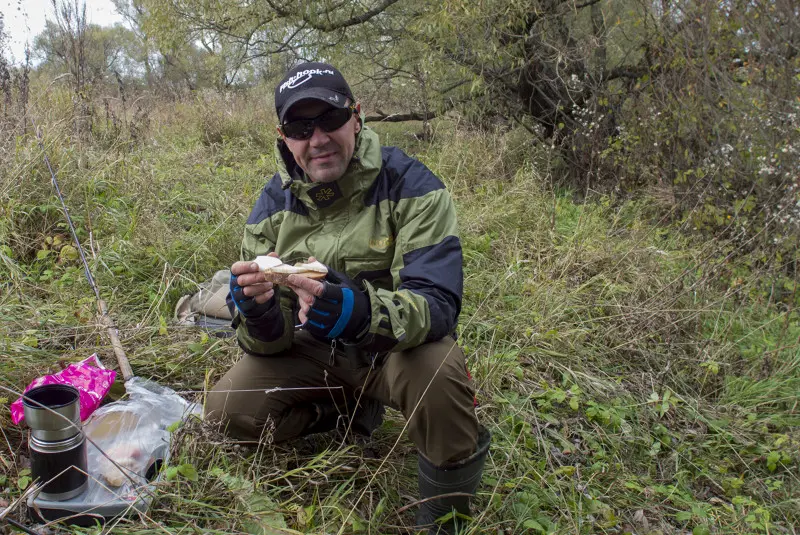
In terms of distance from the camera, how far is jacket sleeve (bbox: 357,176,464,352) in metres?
1.73

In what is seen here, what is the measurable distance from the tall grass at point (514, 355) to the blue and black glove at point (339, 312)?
1.83ft

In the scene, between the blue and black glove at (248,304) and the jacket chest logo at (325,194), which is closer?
the blue and black glove at (248,304)

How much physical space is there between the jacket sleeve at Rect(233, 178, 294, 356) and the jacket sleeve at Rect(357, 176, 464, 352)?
14.9 inches

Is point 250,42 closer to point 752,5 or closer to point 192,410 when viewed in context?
point 752,5

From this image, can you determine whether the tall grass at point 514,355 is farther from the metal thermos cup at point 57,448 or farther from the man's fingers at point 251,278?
the man's fingers at point 251,278

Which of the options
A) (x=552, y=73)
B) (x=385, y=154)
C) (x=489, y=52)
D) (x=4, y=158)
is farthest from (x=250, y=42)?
(x=385, y=154)

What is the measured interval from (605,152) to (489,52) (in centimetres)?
165

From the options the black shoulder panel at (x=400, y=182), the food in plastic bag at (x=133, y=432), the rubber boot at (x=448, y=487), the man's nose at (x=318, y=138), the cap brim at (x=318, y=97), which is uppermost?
the cap brim at (x=318, y=97)

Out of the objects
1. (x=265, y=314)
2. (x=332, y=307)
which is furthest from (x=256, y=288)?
(x=332, y=307)

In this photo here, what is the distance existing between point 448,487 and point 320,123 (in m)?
1.30

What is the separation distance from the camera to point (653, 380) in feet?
9.64

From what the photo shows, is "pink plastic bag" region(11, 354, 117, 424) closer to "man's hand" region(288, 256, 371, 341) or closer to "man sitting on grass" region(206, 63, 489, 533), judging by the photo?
"man sitting on grass" region(206, 63, 489, 533)

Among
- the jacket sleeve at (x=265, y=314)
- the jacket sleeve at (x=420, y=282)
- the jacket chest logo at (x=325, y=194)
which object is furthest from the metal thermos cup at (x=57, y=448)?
the jacket chest logo at (x=325, y=194)

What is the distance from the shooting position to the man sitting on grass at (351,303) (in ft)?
5.80
